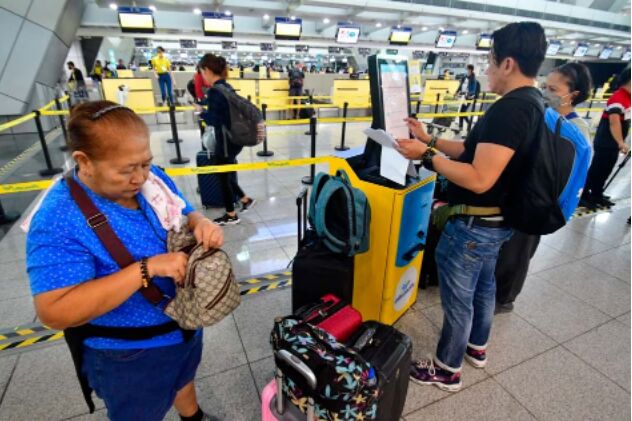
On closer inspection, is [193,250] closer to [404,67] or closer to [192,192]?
[404,67]

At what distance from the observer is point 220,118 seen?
3568mm

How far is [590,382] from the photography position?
2.09m

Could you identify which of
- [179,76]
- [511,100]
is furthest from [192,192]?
[179,76]

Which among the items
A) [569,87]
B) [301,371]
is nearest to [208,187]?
[301,371]

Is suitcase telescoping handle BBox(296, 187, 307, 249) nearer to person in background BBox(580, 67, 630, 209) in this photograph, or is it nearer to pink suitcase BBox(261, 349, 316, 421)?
pink suitcase BBox(261, 349, 316, 421)

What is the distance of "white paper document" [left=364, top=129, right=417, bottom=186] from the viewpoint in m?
1.58

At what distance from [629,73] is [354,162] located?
371 cm

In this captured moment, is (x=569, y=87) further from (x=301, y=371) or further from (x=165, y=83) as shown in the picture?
(x=165, y=83)

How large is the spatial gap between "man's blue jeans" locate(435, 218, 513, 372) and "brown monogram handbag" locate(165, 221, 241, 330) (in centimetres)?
117

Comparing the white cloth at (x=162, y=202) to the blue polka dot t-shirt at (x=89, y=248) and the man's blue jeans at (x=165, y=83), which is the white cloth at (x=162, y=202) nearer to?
the blue polka dot t-shirt at (x=89, y=248)

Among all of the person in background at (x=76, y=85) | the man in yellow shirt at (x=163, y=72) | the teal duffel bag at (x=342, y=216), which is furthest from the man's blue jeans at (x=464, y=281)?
the person in background at (x=76, y=85)

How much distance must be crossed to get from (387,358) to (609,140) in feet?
15.5

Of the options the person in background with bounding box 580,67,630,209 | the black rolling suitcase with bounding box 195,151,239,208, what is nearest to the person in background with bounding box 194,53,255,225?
Result: the black rolling suitcase with bounding box 195,151,239,208

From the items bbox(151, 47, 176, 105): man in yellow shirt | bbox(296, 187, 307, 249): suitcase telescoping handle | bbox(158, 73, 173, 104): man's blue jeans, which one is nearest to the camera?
bbox(296, 187, 307, 249): suitcase telescoping handle
